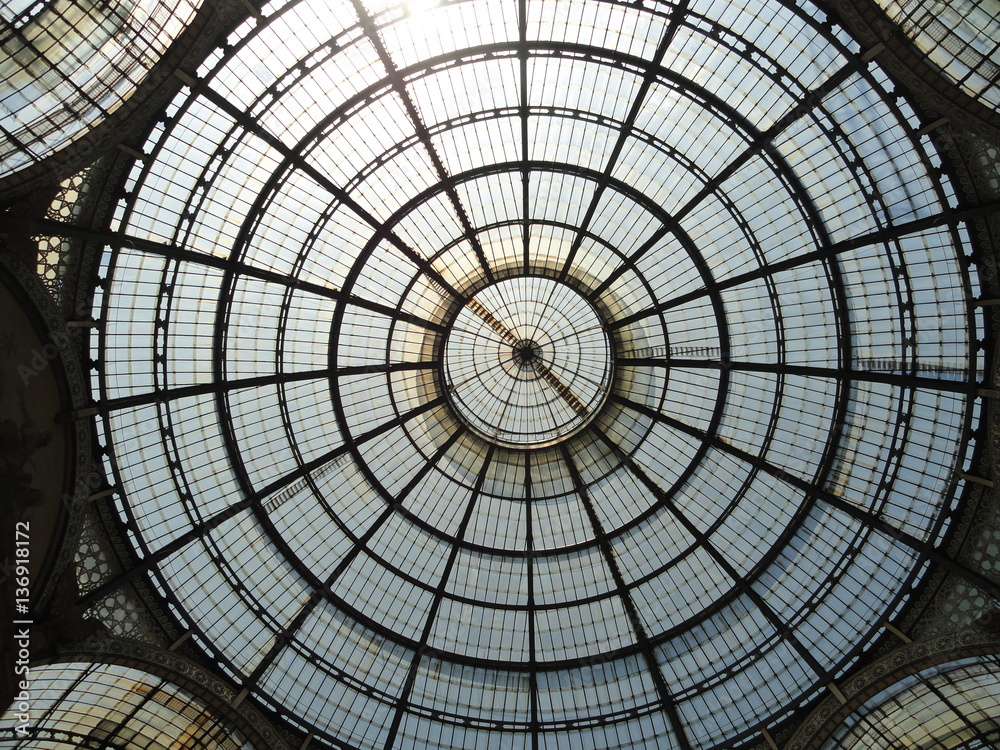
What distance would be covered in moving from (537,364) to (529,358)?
0.41 m

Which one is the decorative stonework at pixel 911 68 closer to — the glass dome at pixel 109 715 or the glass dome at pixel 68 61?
the glass dome at pixel 68 61

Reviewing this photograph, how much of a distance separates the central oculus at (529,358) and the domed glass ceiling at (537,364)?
0.36 ft

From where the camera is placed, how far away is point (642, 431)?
894 inches

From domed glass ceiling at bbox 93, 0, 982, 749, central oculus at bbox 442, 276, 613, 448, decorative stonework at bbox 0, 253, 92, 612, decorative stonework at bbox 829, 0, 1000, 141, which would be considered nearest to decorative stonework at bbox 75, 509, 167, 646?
decorative stonework at bbox 0, 253, 92, 612

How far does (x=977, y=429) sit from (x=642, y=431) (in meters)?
9.40

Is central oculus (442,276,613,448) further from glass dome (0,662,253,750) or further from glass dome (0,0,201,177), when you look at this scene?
glass dome (0,662,253,750)

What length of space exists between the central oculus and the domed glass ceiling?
110 millimetres

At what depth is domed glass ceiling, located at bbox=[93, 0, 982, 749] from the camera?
1761 centimetres

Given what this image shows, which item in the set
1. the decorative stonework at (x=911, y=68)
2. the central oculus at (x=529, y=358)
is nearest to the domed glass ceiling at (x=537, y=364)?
the central oculus at (x=529, y=358)

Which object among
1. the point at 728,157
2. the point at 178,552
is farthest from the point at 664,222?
the point at 178,552

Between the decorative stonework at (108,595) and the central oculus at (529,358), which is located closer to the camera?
the decorative stonework at (108,595)

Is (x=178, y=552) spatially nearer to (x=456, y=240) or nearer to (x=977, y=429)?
(x=456, y=240)

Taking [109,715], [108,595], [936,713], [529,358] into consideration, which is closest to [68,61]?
[108,595]

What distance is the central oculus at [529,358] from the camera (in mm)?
22906
